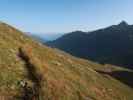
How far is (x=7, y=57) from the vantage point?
106ft

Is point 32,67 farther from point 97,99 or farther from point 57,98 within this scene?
point 97,99

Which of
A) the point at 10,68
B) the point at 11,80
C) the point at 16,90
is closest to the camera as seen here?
the point at 16,90

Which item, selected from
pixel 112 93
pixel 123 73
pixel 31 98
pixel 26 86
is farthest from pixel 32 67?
pixel 123 73

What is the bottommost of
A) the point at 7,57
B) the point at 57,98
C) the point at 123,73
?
the point at 123,73

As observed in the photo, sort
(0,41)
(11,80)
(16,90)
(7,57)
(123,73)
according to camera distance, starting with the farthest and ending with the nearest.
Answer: (123,73) < (0,41) < (7,57) < (11,80) < (16,90)

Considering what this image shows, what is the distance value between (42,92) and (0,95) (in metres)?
4.47

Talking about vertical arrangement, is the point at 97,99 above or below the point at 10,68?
below

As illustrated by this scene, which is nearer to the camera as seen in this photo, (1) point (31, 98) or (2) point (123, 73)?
(1) point (31, 98)

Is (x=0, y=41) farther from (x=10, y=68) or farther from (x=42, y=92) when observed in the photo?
(x=42, y=92)

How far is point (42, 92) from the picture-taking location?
2564cm

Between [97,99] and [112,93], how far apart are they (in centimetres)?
921

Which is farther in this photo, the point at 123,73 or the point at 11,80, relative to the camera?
the point at 123,73

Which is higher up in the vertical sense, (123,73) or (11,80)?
(11,80)

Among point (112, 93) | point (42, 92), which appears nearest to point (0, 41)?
point (42, 92)
